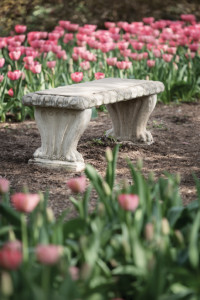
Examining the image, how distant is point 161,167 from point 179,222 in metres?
1.81

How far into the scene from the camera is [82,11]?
1022 cm

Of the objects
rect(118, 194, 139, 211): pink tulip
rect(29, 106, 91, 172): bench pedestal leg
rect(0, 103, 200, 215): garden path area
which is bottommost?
rect(0, 103, 200, 215): garden path area

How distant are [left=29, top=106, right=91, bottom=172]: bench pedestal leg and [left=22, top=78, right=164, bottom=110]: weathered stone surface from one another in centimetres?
11

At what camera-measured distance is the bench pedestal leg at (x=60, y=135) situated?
4.21 metres

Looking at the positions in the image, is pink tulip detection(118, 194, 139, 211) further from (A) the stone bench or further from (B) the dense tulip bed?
(B) the dense tulip bed

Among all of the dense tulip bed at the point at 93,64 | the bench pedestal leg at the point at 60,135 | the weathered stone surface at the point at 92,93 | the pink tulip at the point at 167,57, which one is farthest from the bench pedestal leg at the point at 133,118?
the pink tulip at the point at 167,57

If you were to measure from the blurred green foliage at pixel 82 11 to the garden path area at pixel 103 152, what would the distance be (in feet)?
11.5

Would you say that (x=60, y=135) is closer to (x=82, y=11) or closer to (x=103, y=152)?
(x=103, y=152)

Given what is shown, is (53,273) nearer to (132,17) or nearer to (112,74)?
(112,74)

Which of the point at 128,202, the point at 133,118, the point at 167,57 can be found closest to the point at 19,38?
the point at 167,57

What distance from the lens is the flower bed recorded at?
6.10 ft

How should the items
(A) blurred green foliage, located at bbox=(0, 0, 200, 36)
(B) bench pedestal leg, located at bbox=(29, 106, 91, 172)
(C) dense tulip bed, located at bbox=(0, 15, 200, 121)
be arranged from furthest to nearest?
(A) blurred green foliage, located at bbox=(0, 0, 200, 36)
(C) dense tulip bed, located at bbox=(0, 15, 200, 121)
(B) bench pedestal leg, located at bbox=(29, 106, 91, 172)

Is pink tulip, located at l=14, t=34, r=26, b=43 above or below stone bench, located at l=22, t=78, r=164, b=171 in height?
above

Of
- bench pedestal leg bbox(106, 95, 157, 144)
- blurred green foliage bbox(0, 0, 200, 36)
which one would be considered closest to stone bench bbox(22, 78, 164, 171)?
bench pedestal leg bbox(106, 95, 157, 144)
